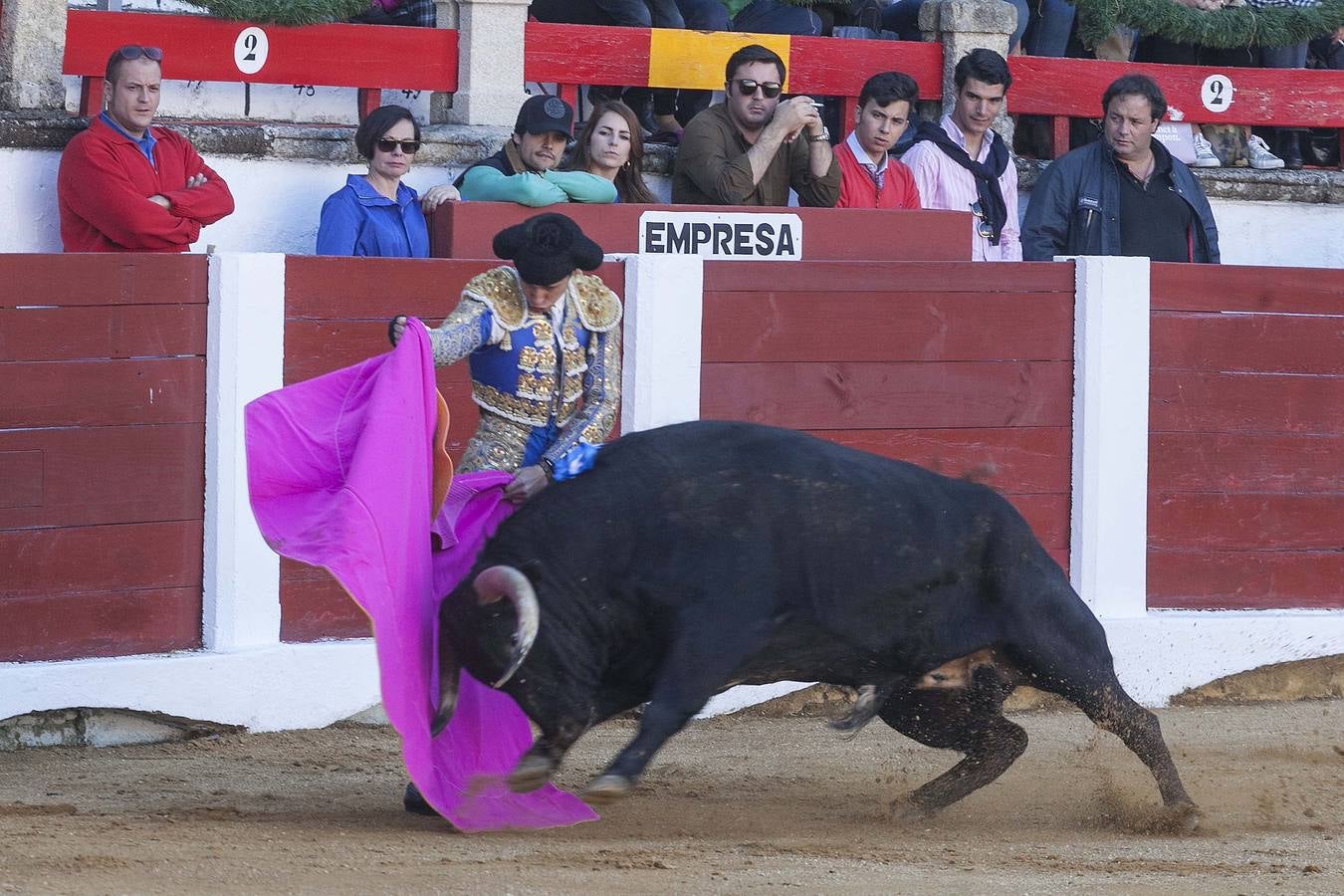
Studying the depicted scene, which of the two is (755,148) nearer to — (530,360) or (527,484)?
(530,360)

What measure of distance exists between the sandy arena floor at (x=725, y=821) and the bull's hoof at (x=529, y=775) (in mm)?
139

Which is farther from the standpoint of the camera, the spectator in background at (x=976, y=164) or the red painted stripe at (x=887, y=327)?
the spectator in background at (x=976, y=164)

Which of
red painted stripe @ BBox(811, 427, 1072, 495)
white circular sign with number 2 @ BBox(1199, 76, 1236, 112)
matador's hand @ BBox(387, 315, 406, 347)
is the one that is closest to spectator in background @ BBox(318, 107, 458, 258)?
red painted stripe @ BBox(811, 427, 1072, 495)

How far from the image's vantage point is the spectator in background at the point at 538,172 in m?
5.12

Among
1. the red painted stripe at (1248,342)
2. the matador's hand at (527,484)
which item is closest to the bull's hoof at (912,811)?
the matador's hand at (527,484)

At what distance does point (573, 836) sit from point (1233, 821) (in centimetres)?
148

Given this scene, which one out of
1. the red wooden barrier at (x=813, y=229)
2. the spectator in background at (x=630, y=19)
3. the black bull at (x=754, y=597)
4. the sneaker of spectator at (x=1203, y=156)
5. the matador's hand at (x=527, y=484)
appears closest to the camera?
the black bull at (x=754, y=597)

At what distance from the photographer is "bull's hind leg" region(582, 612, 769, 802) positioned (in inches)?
136

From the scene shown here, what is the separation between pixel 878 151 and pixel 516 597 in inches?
112

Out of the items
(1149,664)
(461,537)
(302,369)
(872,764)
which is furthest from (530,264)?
(1149,664)

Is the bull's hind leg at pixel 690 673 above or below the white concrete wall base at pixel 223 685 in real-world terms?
above

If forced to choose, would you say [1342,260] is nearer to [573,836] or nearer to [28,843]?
[573,836]

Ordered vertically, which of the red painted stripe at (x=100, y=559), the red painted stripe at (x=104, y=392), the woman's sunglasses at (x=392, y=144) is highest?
the woman's sunglasses at (x=392, y=144)

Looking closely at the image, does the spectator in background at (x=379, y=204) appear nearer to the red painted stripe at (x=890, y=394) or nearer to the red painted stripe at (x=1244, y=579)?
the red painted stripe at (x=890, y=394)
